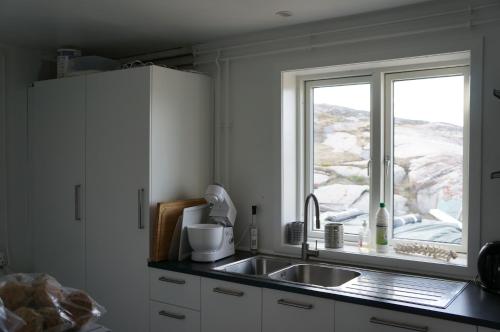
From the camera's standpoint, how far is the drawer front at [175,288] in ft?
8.84

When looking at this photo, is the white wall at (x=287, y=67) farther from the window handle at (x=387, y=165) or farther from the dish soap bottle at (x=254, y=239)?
the window handle at (x=387, y=165)

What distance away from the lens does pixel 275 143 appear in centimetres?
307

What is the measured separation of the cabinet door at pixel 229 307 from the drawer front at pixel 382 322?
0.45m

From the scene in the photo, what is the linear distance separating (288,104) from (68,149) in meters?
1.54

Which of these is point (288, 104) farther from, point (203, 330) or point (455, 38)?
point (203, 330)

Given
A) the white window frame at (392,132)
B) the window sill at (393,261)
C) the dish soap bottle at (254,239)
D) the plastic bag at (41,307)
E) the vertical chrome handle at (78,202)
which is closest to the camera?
the plastic bag at (41,307)

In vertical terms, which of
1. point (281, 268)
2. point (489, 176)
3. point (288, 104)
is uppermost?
point (288, 104)

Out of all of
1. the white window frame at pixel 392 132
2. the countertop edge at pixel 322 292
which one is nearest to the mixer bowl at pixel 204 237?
the countertop edge at pixel 322 292

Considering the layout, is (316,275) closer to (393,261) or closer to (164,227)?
(393,261)

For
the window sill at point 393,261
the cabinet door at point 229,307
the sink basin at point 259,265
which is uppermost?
the window sill at point 393,261

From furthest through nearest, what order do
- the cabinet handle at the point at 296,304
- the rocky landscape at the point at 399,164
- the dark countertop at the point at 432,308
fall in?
the rocky landscape at the point at 399,164, the cabinet handle at the point at 296,304, the dark countertop at the point at 432,308

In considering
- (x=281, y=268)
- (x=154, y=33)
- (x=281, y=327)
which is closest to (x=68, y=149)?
(x=154, y=33)

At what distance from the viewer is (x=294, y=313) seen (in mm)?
2342

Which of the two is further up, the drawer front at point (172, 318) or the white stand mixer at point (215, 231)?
the white stand mixer at point (215, 231)
